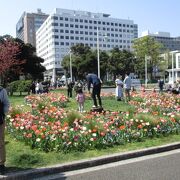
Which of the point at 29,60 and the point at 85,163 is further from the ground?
the point at 29,60

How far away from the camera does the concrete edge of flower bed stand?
6770mm

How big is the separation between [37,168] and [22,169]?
0.29m

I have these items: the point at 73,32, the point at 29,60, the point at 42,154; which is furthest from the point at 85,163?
the point at 73,32

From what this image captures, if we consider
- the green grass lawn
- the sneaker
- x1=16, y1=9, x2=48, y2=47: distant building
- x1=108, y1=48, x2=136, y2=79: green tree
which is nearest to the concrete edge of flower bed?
the sneaker

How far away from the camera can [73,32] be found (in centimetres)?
14750

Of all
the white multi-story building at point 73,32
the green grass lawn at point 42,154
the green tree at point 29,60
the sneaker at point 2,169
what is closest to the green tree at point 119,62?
the green tree at point 29,60

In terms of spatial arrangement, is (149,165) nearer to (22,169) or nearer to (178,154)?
(178,154)

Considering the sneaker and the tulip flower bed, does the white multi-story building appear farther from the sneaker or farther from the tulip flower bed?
the sneaker

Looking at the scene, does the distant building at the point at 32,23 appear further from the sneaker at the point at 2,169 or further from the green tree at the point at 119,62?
the sneaker at the point at 2,169

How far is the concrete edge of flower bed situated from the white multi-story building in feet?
408

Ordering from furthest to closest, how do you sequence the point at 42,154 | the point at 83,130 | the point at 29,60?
the point at 29,60
the point at 83,130
the point at 42,154

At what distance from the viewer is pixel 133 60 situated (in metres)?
85.6

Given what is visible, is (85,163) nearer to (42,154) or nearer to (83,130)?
(42,154)

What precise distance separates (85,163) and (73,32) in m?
142
